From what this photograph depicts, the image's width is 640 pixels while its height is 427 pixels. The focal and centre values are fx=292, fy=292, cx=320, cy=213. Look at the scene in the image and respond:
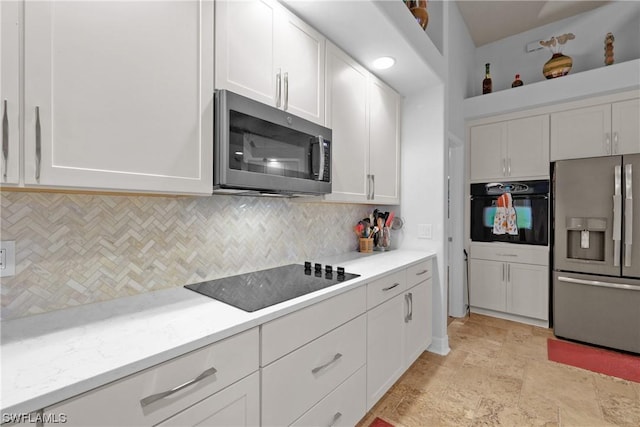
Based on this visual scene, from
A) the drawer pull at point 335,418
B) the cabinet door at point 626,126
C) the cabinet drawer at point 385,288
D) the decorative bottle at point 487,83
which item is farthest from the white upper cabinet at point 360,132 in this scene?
the cabinet door at point 626,126

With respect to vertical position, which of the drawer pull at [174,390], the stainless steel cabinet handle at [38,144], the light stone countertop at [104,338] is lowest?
the drawer pull at [174,390]

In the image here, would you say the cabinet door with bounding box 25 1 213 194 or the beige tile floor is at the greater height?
the cabinet door with bounding box 25 1 213 194

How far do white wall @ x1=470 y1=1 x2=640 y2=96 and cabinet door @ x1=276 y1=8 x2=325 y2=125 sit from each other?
2.24m

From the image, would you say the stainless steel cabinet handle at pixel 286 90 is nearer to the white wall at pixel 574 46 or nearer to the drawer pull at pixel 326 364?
the drawer pull at pixel 326 364

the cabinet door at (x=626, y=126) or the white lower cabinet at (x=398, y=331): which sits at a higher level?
the cabinet door at (x=626, y=126)

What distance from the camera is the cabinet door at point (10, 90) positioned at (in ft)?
2.40

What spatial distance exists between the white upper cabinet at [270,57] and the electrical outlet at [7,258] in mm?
908

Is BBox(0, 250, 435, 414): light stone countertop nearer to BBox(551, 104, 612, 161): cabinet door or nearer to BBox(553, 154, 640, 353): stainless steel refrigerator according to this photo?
BBox(553, 154, 640, 353): stainless steel refrigerator

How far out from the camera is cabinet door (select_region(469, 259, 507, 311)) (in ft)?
11.1

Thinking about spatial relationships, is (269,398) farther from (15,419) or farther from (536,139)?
(536,139)

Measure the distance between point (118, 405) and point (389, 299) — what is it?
1.48 meters

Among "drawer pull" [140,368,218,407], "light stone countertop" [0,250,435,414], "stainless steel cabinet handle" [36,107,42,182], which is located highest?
"stainless steel cabinet handle" [36,107,42,182]

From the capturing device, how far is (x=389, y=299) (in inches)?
73.0

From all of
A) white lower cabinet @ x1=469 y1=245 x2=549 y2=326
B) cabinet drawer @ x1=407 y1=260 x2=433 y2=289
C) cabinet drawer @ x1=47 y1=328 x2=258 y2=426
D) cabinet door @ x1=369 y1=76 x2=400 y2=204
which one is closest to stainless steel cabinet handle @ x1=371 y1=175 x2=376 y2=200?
cabinet door @ x1=369 y1=76 x2=400 y2=204
